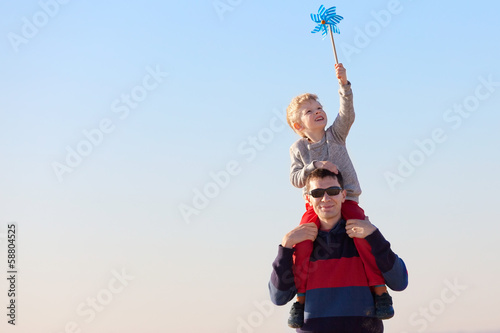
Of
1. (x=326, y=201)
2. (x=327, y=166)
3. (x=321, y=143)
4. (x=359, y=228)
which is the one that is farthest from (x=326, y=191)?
(x=321, y=143)

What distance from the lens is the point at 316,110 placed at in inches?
309

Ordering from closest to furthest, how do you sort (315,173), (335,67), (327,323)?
(327,323) → (315,173) → (335,67)

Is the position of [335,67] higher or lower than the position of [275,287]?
higher

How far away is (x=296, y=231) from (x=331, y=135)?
1744 mm

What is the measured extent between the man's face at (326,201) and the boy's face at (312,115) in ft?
4.19

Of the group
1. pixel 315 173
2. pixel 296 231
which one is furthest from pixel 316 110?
pixel 296 231

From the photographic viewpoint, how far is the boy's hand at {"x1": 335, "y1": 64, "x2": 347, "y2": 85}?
7.66 meters

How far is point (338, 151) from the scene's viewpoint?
25.5 ft

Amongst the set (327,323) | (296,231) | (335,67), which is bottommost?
(327,323)

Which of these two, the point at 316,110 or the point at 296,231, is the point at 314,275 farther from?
the point at 316,110

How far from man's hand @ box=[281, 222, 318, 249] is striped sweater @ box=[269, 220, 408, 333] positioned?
0.07 metres

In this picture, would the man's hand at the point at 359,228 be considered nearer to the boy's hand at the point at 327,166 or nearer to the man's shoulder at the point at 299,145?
the boy's hand at the point at 327,166

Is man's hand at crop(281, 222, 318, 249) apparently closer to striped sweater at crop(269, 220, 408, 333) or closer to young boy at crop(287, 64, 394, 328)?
striped sweater at crop(269, 220, 408, 333)

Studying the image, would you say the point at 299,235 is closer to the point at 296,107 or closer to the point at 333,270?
the point at 333,270
